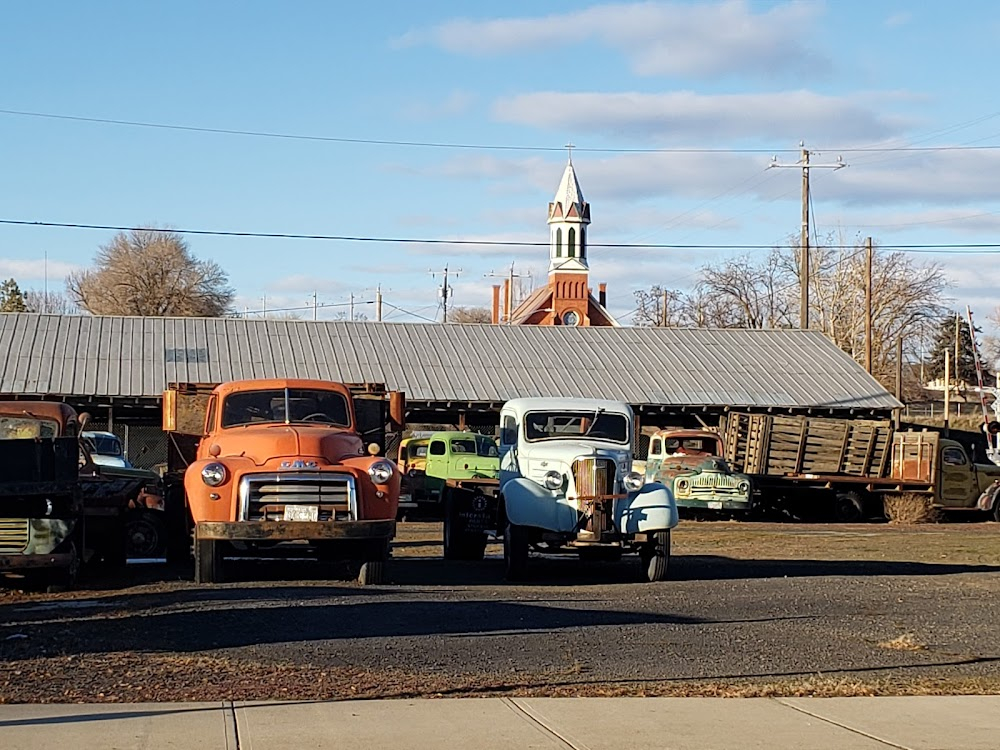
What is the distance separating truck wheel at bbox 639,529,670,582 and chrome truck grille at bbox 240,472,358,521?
392 cm

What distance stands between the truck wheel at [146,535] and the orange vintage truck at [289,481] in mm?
2348

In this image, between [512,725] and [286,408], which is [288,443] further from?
[512,725]

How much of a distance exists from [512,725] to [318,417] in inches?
345

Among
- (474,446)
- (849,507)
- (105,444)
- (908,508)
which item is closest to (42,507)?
(105,444)

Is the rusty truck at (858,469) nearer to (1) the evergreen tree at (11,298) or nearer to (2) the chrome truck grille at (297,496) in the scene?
(2) the chrome truck grille at (297,496)

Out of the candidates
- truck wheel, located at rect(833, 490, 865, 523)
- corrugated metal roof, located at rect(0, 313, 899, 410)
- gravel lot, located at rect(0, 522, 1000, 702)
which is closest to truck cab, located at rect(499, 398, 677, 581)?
gravel lot, located at rect(0, 522, 1000, 702)

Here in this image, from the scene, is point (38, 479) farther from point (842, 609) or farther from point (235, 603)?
point (842, 609)

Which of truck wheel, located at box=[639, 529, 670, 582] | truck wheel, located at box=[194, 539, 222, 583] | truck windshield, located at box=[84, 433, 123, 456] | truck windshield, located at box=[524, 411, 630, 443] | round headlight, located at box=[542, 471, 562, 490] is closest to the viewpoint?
truck wheel, located at box=[194, 539, 222, 583]

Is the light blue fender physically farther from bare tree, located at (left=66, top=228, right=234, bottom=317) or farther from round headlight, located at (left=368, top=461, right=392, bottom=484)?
bare tree, located at (left=66, top=228, right=234, bottom=317)

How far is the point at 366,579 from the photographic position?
15695 mm

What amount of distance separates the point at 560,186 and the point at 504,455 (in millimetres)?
70168

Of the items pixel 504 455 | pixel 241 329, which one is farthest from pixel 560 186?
pixel 504 455

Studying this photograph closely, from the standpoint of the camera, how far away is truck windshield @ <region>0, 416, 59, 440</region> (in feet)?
54.1

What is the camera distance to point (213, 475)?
49.6ft
